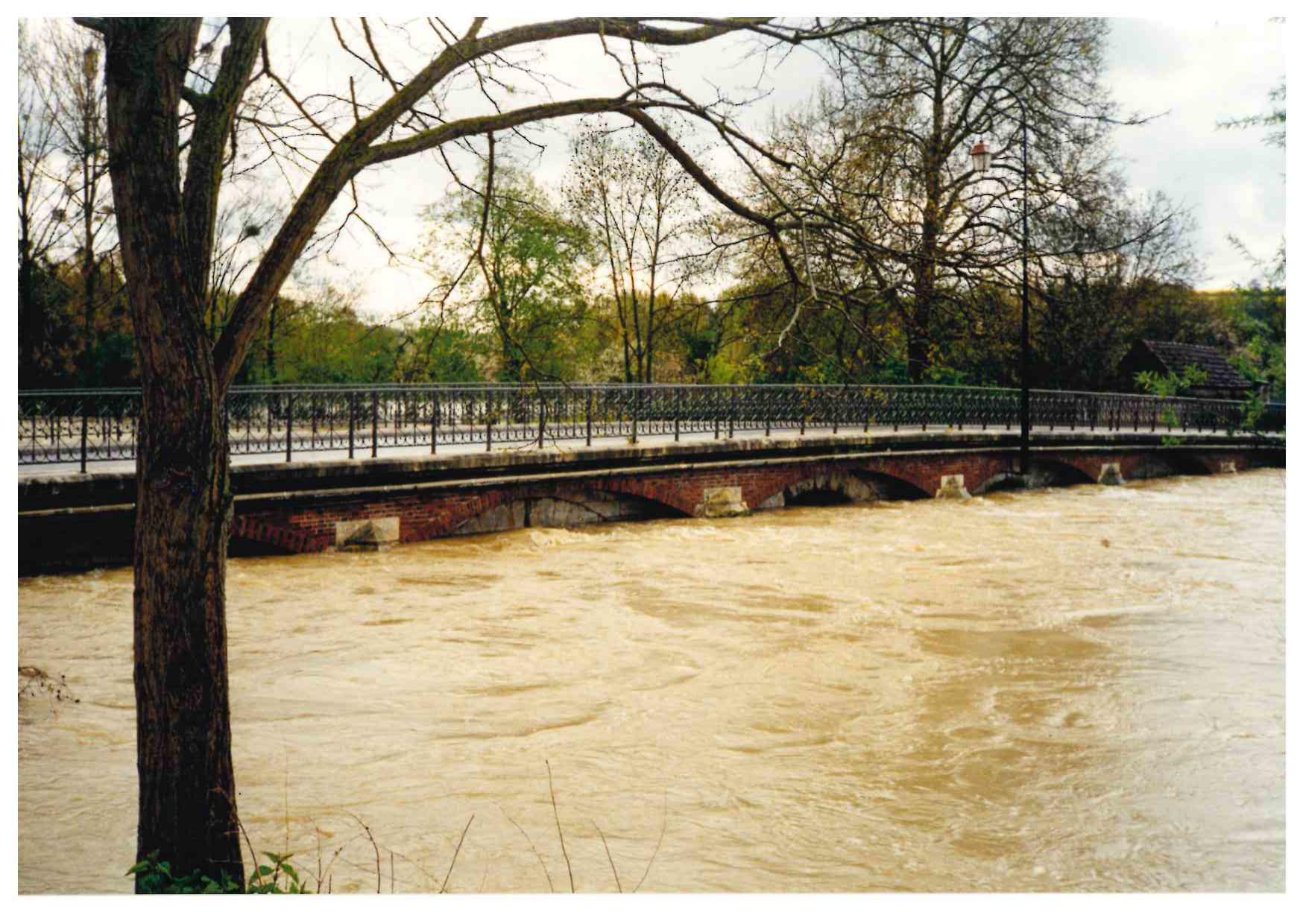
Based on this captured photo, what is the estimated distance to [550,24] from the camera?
480 cm

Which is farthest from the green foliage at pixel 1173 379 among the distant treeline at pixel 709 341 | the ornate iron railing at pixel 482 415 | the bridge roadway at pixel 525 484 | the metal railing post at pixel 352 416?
the metal railing post at pixel 352 416

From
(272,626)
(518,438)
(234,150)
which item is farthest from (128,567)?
(234,150)

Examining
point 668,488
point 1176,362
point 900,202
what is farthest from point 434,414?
point 1176,362

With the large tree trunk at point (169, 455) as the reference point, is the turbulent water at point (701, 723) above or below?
below

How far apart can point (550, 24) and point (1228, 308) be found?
373 centimetres

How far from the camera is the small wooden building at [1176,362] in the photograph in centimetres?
3447

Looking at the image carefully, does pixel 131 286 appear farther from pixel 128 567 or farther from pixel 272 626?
pixel 128 567

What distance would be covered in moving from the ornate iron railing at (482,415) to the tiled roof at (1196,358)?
435 inches

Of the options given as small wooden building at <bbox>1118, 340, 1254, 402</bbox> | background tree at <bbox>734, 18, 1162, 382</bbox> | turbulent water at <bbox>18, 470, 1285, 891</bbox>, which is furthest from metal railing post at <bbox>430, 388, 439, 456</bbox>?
small wooden building at <bbox>1118, 340, 1254, 402</bbox>

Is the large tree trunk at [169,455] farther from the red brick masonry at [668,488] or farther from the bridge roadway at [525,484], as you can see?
the red brick masonry at [668,488]

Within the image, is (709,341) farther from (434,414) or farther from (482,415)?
(482,415)

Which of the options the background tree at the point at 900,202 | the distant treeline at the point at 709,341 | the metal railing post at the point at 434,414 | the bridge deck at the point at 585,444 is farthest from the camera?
the metal railing post at the point at 434,414

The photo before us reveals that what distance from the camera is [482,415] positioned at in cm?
1722

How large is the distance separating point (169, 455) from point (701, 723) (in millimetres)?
5664
